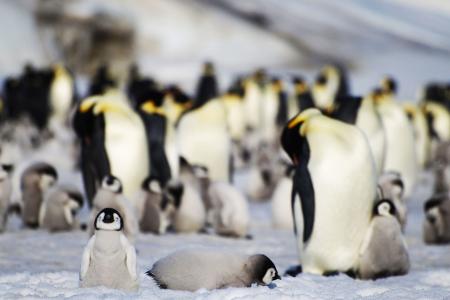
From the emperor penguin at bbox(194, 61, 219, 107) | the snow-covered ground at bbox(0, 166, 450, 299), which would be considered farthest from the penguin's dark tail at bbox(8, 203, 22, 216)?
→ the emperor penguin at bbox(194, 61, 219, 107)

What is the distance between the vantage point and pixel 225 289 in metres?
4.27

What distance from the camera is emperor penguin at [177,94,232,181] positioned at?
9.68m

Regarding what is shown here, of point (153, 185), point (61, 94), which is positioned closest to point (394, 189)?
point (153, 185)

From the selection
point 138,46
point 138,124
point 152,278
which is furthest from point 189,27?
point 152,278

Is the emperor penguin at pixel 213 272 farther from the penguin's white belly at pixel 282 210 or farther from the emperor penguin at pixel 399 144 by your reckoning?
the emperor penguin at pixel 399 144

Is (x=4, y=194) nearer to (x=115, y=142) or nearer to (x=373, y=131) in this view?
(x=115, y=142)

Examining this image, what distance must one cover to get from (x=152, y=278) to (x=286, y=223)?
3.51 metres

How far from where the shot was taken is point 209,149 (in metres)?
9.70

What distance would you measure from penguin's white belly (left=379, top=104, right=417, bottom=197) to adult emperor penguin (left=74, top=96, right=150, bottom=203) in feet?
12.2

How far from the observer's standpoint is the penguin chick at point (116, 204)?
596 centimetres

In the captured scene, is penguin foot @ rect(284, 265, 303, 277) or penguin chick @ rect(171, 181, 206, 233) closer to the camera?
penguin foot @ rect(284, 265, 303, 277)

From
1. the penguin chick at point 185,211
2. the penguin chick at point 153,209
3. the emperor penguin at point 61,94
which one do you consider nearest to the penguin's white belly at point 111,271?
the penguin chick at point 153,209

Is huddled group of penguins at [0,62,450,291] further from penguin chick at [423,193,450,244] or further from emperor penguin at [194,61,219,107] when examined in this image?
emperor penguin at [194,61,219,107]

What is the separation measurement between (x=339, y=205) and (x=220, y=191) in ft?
6.15
